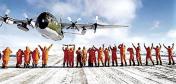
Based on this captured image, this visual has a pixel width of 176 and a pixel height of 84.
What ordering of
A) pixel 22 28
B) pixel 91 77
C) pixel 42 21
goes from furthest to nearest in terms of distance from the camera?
pixel 22 28 → pixel 42 21 → pixel 91 77

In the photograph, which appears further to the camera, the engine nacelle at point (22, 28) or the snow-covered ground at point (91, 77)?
the engine nacelle at point (22, 28)

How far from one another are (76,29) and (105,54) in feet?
45.3

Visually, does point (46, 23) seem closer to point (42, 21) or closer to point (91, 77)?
point (42, 21)

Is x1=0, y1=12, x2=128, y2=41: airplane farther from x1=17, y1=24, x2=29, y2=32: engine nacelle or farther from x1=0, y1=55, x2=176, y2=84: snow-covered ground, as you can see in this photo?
x1=0, y1=55, x2=176, y2=84: snow-covered ground

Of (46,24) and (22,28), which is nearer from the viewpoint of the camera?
(46,24)

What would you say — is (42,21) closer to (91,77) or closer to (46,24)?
(46,24)

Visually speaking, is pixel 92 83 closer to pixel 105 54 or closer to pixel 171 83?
pixel 171 83

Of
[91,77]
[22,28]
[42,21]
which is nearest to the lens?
[91,77]

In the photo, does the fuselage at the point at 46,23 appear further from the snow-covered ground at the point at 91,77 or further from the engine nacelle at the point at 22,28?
the snow-covered ground at the point at 91,77

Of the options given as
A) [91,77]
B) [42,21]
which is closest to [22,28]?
[42,21]

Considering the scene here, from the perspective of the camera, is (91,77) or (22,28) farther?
(22,28)

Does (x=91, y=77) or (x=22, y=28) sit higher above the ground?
(x=22, y=28)

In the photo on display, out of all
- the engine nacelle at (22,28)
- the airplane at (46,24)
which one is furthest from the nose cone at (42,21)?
the engine nacelle at (22,28)

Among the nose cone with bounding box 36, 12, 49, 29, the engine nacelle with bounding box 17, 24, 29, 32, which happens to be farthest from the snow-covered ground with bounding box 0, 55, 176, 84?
the engine nacelle with bounding box 17, 24, 29, 32
